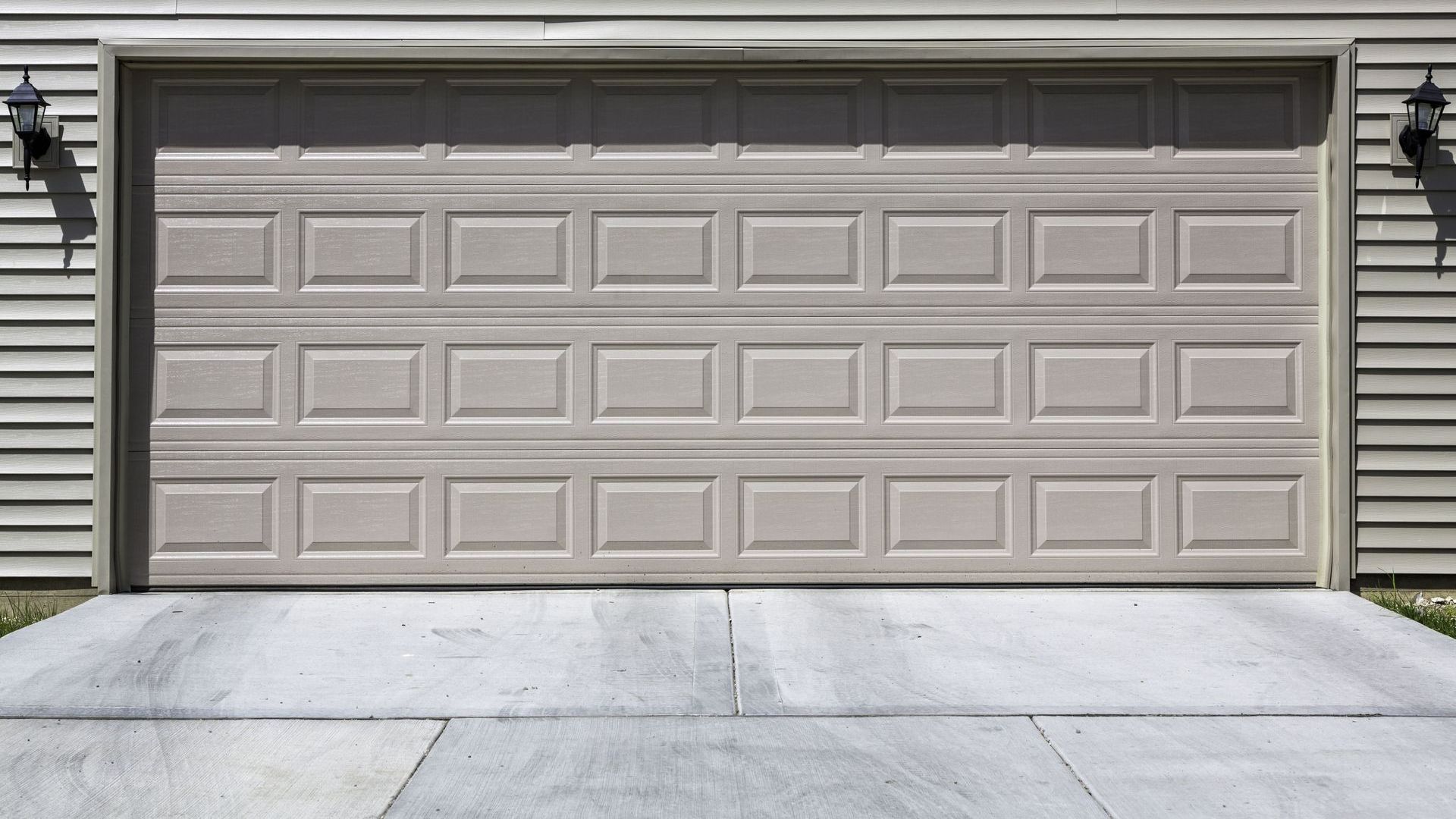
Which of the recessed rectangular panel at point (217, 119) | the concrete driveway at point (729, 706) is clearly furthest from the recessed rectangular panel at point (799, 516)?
the recessed rectangular panel at point (217, 119)

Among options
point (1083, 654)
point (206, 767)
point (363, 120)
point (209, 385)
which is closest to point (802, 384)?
point (1083, 654)

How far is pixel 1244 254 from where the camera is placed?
5391 mm

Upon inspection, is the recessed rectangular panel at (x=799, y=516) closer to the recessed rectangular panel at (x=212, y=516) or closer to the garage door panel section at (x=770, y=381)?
the garage door panel section at (x=770, y=381)

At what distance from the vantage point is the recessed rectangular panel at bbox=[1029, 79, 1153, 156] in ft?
17.8

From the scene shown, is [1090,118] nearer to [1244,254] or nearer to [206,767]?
[1244,254]

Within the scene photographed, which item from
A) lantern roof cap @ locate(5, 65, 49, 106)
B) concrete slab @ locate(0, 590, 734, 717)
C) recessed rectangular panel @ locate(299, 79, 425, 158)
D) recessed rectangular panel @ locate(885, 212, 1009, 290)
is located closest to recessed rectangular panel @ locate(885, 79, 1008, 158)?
recessed rectangular panel @ locate(885, 212, 1009, 290)

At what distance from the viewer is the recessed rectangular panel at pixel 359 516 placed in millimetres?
5363

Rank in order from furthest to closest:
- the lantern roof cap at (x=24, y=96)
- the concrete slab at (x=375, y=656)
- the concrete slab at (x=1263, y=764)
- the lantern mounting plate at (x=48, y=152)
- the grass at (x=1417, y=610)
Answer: the lantern mounting plate at (x=48, y=152) < the lantern roof cap at (x=24, y=96) < the grass at (x=1417, y=610) < the concrete slab at (x=375, y=656) < the concrete slab at (x=1263, y=764)

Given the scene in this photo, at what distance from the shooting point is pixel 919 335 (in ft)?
17.8

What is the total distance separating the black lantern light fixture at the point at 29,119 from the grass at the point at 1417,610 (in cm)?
698

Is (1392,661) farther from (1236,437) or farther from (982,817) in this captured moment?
(982,817)

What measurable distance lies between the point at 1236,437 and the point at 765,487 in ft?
7.93

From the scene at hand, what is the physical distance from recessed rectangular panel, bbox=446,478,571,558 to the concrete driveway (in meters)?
0.25

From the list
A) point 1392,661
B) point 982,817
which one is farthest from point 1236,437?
point 982,817
